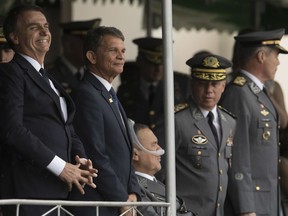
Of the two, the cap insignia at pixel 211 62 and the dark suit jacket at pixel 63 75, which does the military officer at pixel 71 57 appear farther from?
the cap insignia at pixel 211 62

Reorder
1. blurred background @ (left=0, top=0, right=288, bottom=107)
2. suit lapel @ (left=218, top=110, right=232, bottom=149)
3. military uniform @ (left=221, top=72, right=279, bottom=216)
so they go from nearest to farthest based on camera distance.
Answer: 1. suit lapel @ (left=218, top=110, right=232, bottom=149)
2. military uniform @ (left=221, top=72, right=279, bottom=216)
3. blurred background @ (left=0, top=0, right=288, bottom=107)

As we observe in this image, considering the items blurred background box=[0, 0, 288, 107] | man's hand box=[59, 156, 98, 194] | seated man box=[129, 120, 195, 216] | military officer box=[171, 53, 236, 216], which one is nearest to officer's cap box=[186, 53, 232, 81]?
military officer box=[171, 53, 236, 216]

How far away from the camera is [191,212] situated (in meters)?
10.3

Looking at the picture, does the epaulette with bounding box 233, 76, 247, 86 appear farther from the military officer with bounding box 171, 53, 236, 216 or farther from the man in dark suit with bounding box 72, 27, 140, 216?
the man in dark suit with bounding box 72, 27, 140, 216

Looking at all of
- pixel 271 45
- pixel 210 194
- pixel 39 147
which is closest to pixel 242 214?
pixel 210 194

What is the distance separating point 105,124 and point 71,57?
3553mm

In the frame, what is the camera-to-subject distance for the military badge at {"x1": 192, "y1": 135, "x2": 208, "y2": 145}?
10.7m

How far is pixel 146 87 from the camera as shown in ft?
42.3

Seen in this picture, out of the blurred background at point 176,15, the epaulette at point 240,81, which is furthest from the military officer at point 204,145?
the blurred background at point 176,15

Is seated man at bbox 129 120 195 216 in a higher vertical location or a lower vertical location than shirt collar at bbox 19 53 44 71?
lower

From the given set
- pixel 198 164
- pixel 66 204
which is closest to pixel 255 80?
pixel 198 164

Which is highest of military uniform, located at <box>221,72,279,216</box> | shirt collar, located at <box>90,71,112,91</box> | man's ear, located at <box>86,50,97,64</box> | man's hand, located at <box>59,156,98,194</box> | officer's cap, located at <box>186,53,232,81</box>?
man's ear, located at <box>86,50,97,64</box>

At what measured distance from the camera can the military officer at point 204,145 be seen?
10688mm

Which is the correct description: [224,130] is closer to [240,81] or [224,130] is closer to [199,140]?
[199,140]
